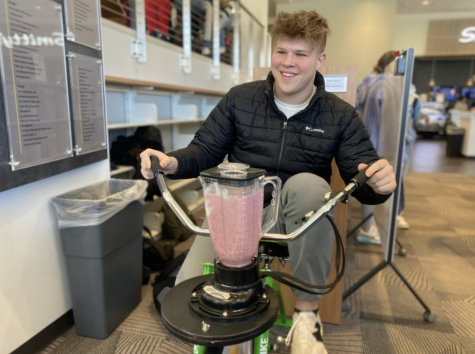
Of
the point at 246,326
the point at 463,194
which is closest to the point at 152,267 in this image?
the point at 246,326

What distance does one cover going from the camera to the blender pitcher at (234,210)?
70 centimetres

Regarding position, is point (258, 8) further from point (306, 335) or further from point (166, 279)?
point (306, 335)

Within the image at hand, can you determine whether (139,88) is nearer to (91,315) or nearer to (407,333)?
(91,315)

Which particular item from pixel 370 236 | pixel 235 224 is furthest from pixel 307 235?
pixel 370 236

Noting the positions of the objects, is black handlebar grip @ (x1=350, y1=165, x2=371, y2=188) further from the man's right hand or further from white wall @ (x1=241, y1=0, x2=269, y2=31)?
white wall @ (x1=241, y1=0, x2=269, y2=31)

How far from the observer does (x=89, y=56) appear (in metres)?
1.66

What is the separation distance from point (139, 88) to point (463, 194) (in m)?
3.97

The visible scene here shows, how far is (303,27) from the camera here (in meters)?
1.12

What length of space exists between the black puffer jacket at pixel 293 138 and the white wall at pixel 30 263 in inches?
27.7

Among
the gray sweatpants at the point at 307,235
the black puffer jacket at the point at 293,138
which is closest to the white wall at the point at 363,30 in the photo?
the black puffer jacket at the point at 293,138

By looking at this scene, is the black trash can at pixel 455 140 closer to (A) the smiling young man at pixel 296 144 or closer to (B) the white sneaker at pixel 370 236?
(B) the white sneaker at pixel 370 236

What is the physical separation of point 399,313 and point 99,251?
151 cm

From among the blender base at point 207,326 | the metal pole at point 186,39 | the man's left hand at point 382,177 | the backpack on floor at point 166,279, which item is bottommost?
the backpack on floor at point 166,279

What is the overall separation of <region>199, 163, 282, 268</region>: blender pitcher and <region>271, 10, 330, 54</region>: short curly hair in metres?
0.61
